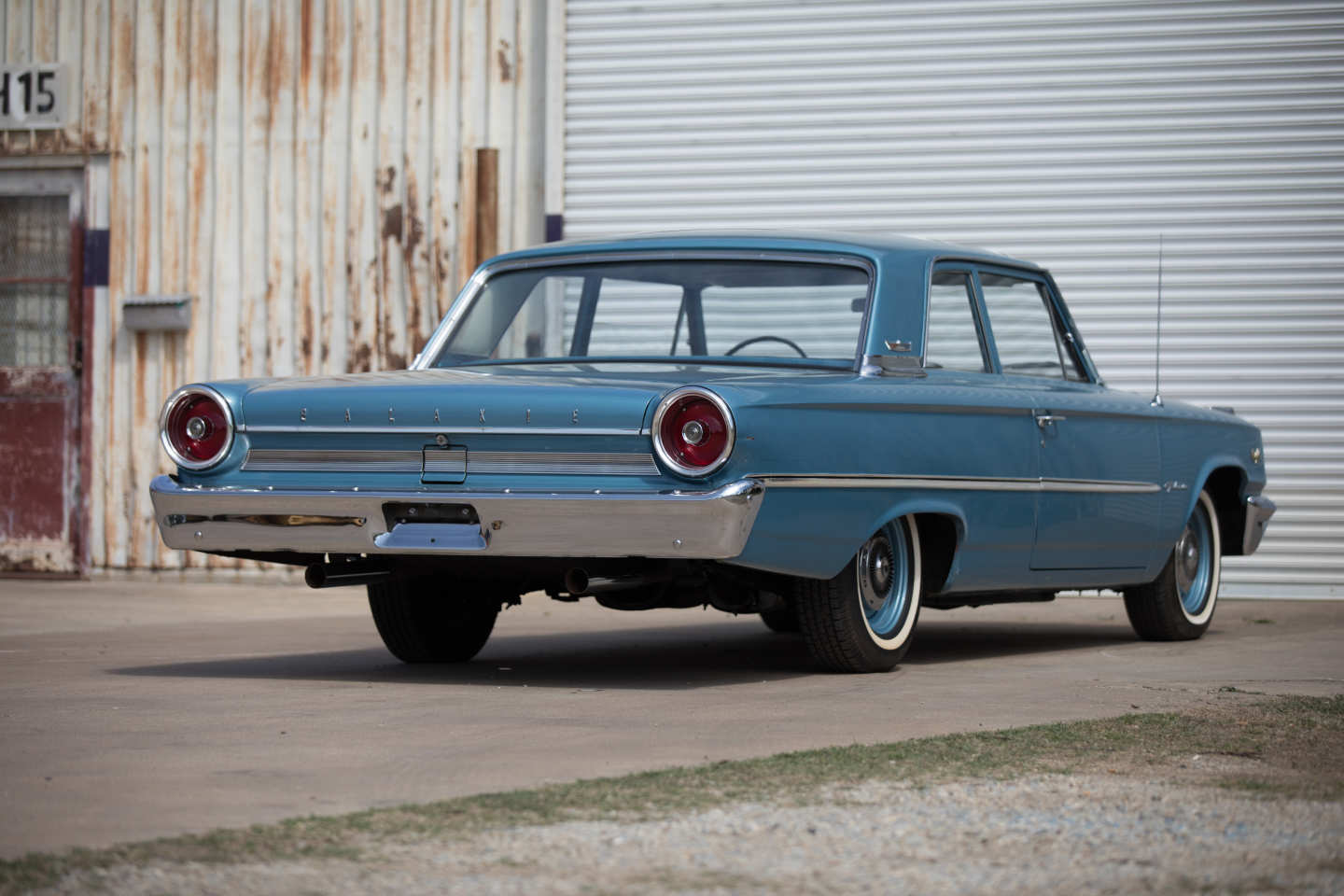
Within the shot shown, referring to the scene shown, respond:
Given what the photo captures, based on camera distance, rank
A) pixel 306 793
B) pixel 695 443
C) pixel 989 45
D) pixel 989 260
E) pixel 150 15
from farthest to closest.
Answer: pixel 150 15 → pixel 989 45 → pixel 989 260 → pixel 695 443 → pixel 306 793

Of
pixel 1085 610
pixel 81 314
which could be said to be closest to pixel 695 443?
pixel 1085 610

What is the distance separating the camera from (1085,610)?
10.7 metres

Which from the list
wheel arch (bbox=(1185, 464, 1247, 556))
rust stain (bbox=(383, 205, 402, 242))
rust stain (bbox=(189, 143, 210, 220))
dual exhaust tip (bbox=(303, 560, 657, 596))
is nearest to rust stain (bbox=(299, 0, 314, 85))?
rust stain (bbox=(189, 143, 210, 220))

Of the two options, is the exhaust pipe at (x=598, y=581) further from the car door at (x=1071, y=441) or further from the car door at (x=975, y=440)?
the car door at (x=1071, y=441)

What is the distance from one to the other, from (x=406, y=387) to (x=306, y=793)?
2043 millimetres

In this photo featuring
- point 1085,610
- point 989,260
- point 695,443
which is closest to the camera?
point 695,443

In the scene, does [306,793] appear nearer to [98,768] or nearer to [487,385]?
[98,768]

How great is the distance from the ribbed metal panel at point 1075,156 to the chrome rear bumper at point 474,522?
6.98 meters

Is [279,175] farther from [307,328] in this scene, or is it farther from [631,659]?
[631,659]

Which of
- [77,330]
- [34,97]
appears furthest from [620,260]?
[34,97]

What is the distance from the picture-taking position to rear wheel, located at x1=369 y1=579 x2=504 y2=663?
22.3ft

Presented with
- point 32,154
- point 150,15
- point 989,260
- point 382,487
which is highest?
point 150,15

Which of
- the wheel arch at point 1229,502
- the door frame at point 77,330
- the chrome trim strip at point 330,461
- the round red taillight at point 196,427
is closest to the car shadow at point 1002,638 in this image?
the wheel arch at point 1229,502

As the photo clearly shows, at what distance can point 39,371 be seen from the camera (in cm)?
1330
